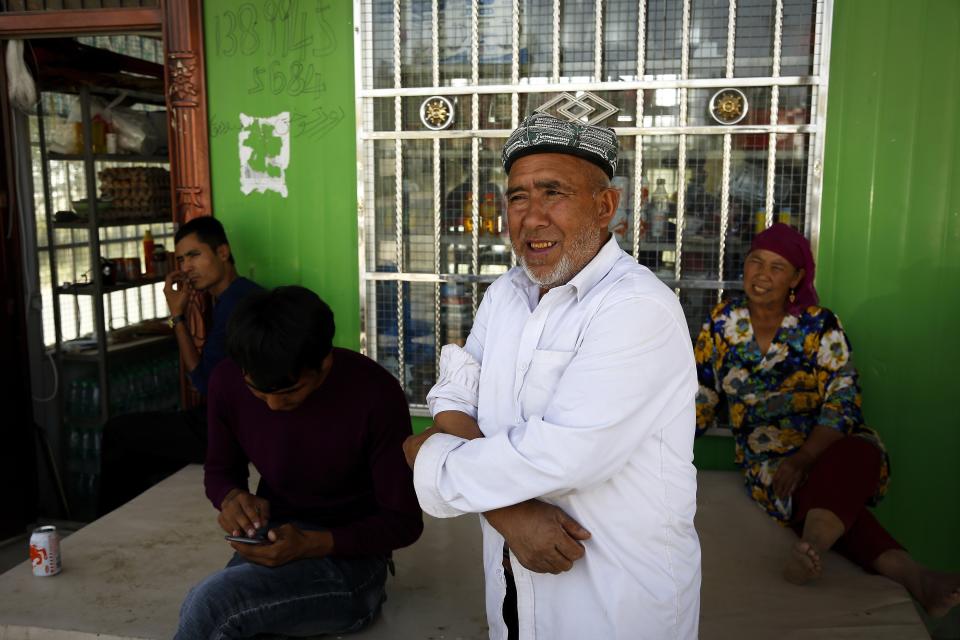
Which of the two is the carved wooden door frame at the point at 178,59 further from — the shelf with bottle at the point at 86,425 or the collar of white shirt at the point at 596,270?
the collar of white shirt at the point at 596,270

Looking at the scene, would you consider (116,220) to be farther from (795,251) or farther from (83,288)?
(795,251)

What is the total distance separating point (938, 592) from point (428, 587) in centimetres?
154

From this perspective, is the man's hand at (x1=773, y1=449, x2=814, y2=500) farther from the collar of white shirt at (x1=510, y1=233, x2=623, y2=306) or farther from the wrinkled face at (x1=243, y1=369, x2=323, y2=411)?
the wrinkled face at (x1=243, y1=369, x2=323, y2=411)

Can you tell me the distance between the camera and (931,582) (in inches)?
95.7

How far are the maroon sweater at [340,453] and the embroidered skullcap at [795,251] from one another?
1.57 metres

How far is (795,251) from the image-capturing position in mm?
2908

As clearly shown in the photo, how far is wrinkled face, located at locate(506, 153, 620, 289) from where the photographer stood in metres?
1.64

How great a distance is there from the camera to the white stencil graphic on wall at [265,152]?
3533 millimetres

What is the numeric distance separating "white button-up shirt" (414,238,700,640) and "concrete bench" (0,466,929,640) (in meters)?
0.82

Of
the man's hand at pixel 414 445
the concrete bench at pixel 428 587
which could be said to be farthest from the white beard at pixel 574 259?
the concrete bench at pixel 428 587

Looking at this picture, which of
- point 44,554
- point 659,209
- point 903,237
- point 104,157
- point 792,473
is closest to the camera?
point 44,554

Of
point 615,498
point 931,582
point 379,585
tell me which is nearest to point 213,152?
point 379,585

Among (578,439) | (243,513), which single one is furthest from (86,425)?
(578,439)

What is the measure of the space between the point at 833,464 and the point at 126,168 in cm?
398
